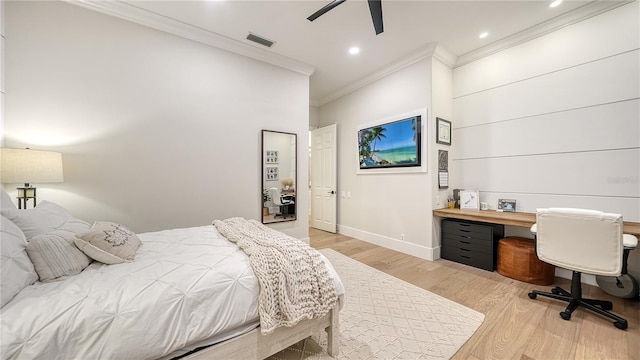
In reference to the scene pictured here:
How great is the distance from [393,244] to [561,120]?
8.83 ft

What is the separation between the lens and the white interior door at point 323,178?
4988 millimetres

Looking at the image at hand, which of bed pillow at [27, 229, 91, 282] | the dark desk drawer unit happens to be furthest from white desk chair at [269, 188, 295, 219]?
the dark desk drawer unit

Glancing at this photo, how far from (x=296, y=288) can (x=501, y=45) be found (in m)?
4.07

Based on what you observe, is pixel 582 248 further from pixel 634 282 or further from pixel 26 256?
pixel 26 256

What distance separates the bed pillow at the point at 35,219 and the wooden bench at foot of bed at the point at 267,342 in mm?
1205

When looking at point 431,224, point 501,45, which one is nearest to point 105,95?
point 431,224

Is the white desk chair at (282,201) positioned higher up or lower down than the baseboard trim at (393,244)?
higher up

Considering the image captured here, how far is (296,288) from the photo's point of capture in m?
1.36

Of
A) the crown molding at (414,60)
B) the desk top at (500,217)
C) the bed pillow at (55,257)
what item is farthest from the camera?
the crown molding at (414,60)

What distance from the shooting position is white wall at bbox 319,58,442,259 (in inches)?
133

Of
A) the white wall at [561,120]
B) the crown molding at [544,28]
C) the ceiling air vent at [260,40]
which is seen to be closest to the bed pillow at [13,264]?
the ceiling air vent at [260,40]

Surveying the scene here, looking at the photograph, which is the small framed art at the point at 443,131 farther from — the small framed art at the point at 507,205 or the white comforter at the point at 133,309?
the white comforter at the point at 133,309

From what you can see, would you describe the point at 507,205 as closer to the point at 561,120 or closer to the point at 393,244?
the point at 561,120

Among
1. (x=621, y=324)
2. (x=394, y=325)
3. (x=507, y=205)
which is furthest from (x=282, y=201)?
(x=621, y=324)
